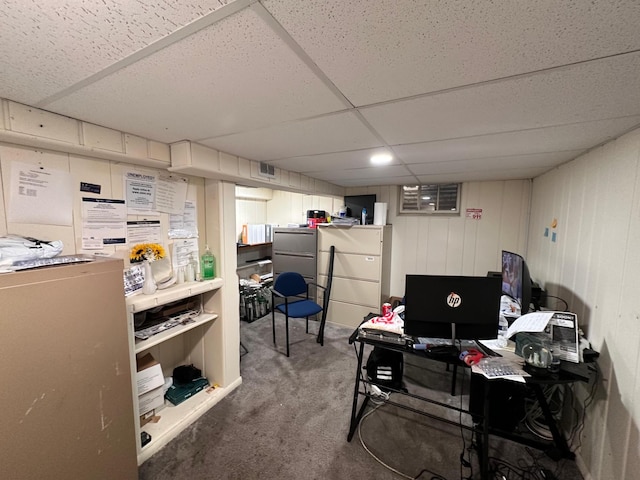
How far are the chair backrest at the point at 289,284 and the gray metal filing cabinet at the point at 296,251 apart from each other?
13.7 inches

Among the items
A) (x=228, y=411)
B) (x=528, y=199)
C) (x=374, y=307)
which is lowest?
(x=228, y=411)

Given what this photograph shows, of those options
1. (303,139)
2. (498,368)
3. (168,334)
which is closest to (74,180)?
(168,334)

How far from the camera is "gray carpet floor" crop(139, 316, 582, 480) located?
1.58m

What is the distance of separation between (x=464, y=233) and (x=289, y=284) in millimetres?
2517

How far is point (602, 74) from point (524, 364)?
1.41 m

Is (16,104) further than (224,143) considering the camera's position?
No

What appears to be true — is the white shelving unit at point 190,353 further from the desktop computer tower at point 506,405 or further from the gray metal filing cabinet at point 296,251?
the desktop computer tower at point 506,405

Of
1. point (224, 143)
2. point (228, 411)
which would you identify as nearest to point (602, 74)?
point (224, 143)

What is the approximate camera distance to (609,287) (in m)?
1.45

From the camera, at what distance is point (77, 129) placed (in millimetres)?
1347

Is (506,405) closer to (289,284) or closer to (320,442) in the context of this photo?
(320,442)

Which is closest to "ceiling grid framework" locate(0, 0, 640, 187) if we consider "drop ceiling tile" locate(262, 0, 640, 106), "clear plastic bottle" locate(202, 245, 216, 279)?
"drop ceiling tile" locate(262, 0, 640, 106)

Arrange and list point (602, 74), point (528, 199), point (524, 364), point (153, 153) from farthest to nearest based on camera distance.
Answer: point (528, 199), point (153, 153), point (524, 364), point (602, 74)

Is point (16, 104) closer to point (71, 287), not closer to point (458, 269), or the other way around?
point (71, 287)
